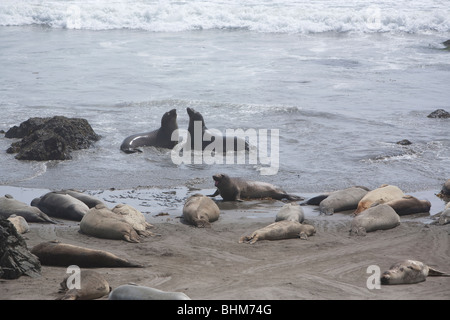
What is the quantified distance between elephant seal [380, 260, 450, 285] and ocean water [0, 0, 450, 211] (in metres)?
4.10

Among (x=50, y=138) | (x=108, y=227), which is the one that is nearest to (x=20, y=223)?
(x=108, y=227)

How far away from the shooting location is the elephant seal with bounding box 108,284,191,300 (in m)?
4.68

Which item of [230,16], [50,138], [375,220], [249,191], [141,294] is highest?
[230,16]

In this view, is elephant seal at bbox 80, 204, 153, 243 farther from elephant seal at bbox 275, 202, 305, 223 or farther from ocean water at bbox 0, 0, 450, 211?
ocean water at bbox 0, 0, 450, 211

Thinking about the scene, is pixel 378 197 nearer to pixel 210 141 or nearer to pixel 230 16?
pixel 210 141

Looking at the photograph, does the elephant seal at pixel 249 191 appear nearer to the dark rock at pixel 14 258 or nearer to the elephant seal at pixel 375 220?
the elephant seal at pixel 375 220

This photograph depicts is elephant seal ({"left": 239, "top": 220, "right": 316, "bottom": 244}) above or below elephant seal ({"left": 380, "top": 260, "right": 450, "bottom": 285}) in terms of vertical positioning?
below

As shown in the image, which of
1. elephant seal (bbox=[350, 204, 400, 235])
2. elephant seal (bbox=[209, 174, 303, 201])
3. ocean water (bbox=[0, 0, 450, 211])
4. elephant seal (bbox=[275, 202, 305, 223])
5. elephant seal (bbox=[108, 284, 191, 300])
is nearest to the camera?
elephant seal (bbox=[108, 284, 191, 300])

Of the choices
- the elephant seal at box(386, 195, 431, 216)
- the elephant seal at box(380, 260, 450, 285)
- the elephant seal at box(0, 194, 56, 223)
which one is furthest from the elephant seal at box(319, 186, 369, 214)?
the elephant seal at box(0, 194, 56, 223)

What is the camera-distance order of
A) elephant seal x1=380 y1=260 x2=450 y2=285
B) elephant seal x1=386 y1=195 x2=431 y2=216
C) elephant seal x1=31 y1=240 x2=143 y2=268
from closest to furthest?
elephant seal x1=380 y1=260 x2=450 y2=285, elephant seal x1=31 y1=240 x2=143 y2=268, elephant seal x1=386 y1=195 x2=431 y2=216

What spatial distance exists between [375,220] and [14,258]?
4.13 meters

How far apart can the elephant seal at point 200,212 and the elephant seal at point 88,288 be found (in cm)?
257

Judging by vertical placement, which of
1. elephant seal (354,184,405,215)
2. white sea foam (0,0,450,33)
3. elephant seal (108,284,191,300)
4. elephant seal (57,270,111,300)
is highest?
white sea foam (0,0,450,33)

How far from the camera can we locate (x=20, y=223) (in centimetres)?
746
